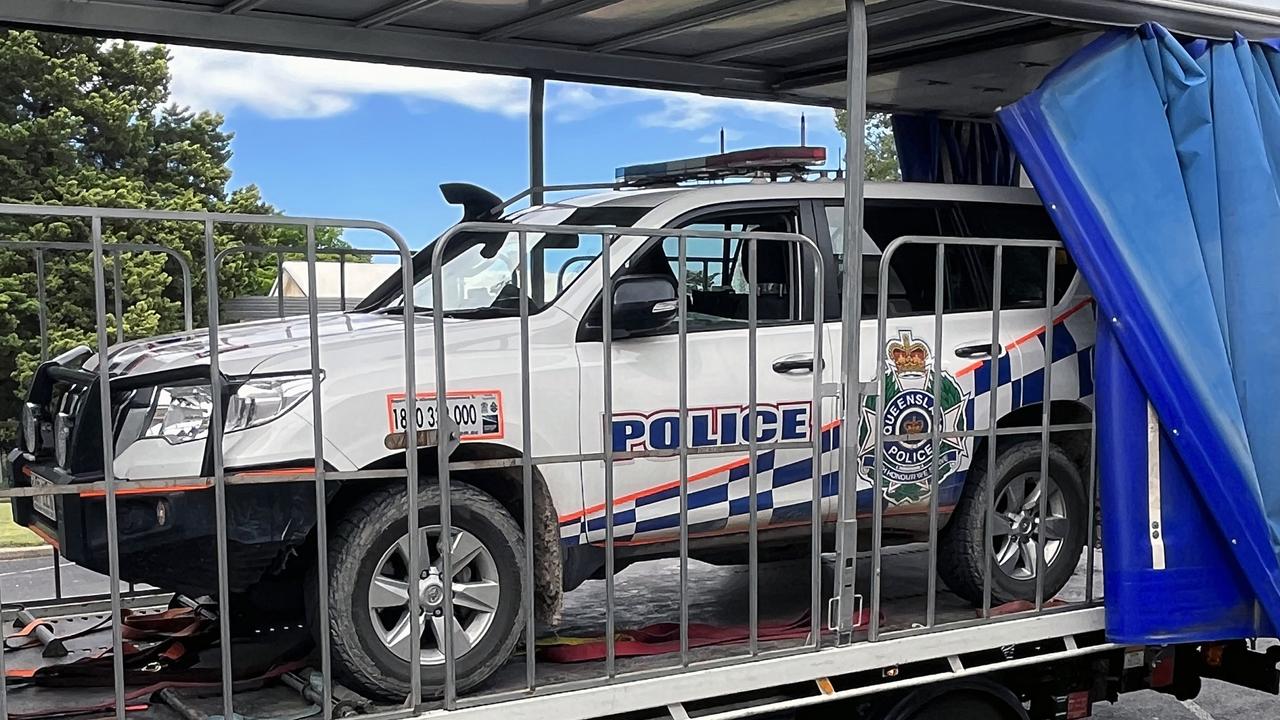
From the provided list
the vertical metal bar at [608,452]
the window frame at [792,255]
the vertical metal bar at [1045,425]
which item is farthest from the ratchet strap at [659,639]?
the window frame at [792,255]

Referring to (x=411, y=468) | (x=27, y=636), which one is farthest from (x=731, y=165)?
(x=27, y=636)

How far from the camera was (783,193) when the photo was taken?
5.06 m

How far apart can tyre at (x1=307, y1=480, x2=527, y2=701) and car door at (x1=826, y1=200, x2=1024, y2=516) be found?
144cm

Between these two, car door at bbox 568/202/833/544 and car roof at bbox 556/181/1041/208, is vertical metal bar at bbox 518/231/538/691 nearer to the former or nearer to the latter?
car door at bbox 568/202/833/544

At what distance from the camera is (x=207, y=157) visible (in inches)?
1039

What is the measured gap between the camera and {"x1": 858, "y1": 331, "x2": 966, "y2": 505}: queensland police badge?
4.55 meters

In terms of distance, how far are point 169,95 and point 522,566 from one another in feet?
83.0

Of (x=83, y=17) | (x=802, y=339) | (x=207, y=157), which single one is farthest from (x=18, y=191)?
(x=802, y=339)

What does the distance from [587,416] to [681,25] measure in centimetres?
239

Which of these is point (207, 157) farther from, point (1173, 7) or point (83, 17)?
point (1173, 7)

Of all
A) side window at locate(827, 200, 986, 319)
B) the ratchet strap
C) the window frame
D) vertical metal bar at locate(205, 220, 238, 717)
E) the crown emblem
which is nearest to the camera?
vertical metal bar at locate(205, 220, 238, 717)

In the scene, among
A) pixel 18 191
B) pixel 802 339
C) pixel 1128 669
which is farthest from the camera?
pixel 18 191

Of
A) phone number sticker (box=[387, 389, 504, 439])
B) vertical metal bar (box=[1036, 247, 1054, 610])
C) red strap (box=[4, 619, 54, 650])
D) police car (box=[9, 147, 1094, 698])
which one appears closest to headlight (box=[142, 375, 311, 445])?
police car (box=[9, 147, 1094, 698])

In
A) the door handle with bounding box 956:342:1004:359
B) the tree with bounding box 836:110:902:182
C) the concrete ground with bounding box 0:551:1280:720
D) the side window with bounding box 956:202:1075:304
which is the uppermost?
the tree with bounding box 836:110:902:182
